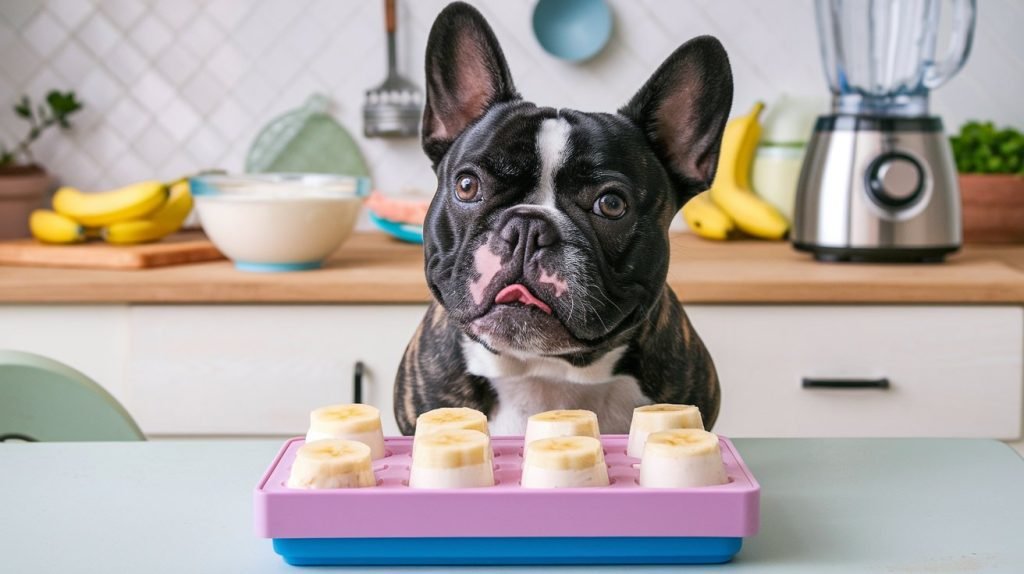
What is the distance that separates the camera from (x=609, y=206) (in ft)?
2.32

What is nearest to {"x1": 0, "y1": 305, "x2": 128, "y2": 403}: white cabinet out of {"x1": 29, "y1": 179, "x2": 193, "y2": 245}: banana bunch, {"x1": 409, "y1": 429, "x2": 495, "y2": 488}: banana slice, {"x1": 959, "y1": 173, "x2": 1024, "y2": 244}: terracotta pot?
{"x1": 29, "y1": 179, "x2": 193, "y2": 245}: banana bunch

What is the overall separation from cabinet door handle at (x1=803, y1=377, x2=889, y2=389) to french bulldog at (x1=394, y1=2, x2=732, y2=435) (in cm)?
97

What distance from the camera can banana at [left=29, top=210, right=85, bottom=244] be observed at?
209 cm

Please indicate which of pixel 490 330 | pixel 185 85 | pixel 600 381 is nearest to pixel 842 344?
pixel 600 381

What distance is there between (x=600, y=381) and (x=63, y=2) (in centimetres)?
202

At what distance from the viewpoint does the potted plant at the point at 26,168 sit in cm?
235

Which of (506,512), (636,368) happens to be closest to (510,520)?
(506,512)

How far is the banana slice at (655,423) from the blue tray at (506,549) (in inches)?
3.1

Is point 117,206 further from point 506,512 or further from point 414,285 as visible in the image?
point 506,512

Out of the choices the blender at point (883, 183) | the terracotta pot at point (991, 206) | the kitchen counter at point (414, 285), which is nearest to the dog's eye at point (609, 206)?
the kitchen counter at point (414, 285)

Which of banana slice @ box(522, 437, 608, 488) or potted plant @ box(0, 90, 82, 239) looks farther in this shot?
potted plant @ box(0, 90, 82, 239)

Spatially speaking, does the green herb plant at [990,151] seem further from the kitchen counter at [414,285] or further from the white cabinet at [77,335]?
the white cabinet at [77,335]

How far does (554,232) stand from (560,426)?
0.38 feet

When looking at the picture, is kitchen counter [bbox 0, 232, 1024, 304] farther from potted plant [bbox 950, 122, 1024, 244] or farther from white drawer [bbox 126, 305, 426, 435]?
potted plant [bbox 950, 122, 1024, 244]
